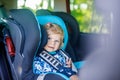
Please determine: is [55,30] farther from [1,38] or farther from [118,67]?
[118,67]

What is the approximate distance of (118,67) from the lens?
1285 millimetres

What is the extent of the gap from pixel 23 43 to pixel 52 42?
227mm

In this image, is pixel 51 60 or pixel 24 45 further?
pixel 51 60

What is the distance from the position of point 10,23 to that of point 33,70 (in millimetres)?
317

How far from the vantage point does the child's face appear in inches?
64.0

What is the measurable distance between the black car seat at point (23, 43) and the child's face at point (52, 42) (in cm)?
15

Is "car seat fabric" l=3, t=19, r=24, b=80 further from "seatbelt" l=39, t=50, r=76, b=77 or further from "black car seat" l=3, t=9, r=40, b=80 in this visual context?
"seatbelt" l=39, t=50, r=76, b=77

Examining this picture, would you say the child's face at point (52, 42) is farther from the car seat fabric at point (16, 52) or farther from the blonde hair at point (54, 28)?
the car seat fabric at point (16, 52)

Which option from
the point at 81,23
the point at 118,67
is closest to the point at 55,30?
the point at 118,67

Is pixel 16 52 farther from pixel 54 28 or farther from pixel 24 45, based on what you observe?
pixel 54 28

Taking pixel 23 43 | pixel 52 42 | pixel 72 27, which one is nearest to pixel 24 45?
pixel 23 43

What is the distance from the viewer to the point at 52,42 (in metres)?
1.63

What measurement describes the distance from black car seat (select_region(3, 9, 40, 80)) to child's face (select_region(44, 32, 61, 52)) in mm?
152

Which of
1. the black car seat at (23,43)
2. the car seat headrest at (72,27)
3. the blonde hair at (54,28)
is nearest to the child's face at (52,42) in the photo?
the blonde hair at (54,28)
